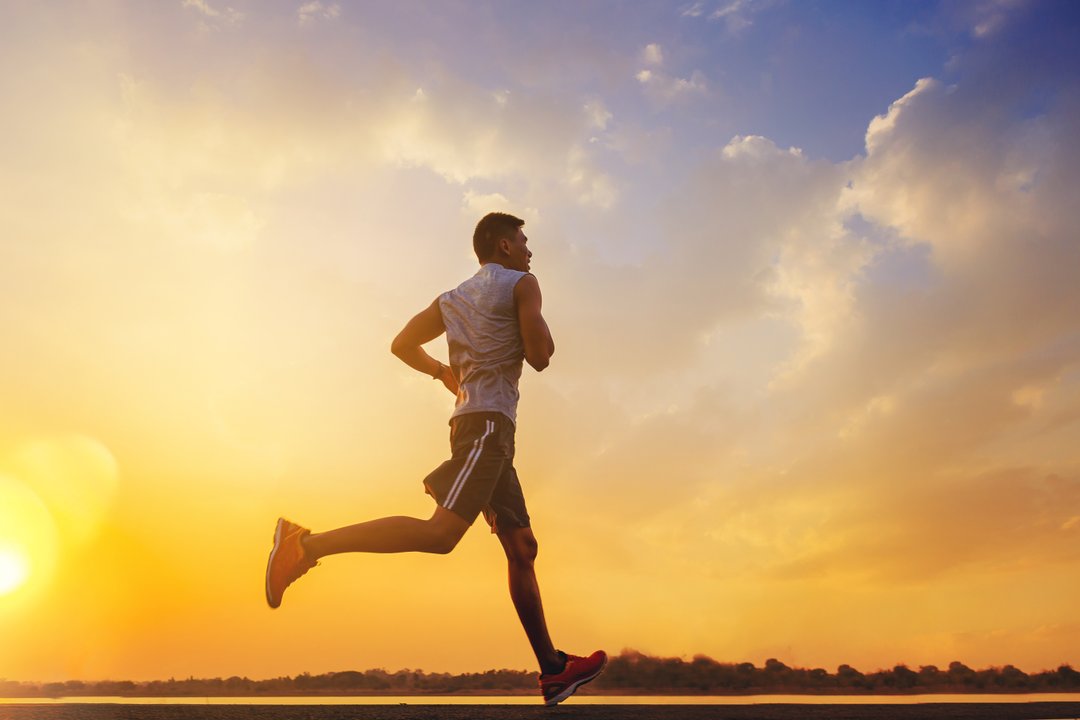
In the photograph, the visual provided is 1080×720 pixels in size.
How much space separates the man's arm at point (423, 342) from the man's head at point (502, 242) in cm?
46

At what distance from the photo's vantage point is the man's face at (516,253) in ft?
16.5

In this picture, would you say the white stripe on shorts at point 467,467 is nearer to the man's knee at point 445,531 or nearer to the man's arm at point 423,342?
the man's knee at point 445,531

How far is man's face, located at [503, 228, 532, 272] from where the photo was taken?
16.5 feet

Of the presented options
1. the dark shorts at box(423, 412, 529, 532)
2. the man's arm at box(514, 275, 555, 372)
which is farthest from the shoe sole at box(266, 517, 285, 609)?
the man's arm at box(514, 275, 555, 372)

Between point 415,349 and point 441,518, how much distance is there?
4.37 ft

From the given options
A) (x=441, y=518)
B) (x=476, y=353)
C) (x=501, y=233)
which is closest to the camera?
(x=441, y=518)

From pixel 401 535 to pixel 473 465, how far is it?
538 millimetres

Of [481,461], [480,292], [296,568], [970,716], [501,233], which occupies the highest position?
[501,233]

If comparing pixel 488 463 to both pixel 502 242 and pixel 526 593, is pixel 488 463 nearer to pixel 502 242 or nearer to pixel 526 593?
pixel 526 593

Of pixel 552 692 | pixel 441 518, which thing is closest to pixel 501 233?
pixel 441 518

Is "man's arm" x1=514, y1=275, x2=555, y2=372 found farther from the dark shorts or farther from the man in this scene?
the dark shorts

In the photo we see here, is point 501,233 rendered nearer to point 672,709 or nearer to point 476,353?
point 476,353

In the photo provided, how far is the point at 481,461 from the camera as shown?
14.6ft

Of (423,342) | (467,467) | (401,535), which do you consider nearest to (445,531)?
(401,535)
